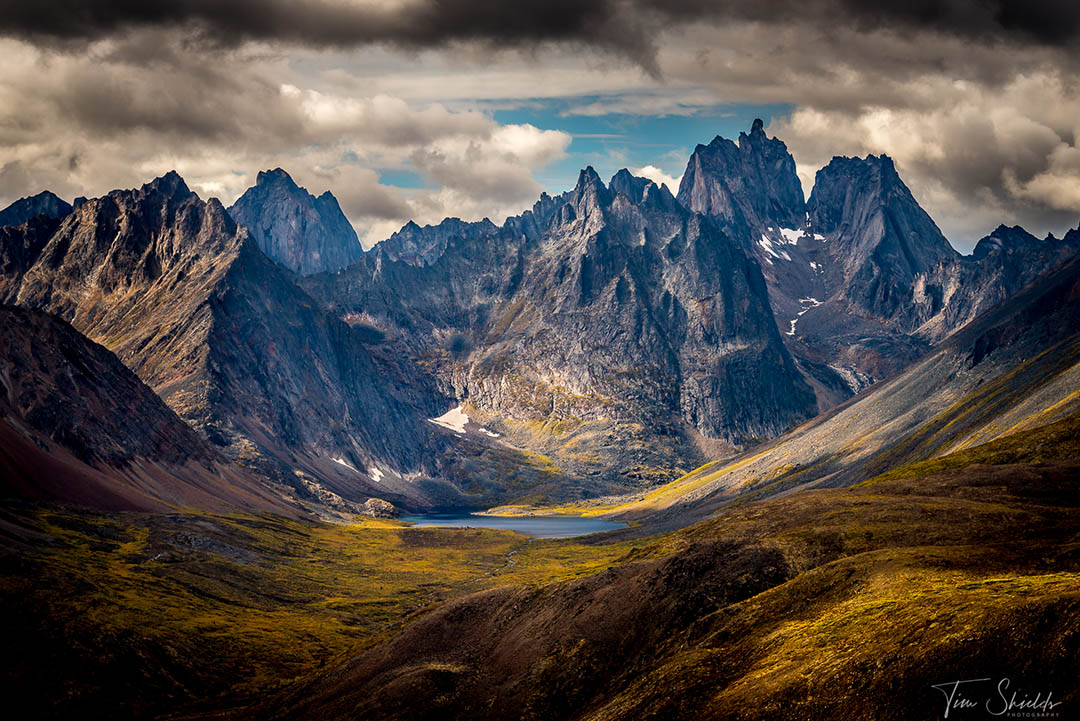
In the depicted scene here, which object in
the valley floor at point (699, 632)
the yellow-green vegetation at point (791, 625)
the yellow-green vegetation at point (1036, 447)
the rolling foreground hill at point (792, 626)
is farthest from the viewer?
the yellow-green vegetation at point (1036, 447)

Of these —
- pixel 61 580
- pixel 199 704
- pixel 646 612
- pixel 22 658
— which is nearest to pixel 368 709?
pixel 646 612

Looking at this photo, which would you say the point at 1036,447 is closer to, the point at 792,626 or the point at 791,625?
the point at 791,625

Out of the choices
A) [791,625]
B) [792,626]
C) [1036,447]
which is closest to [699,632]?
[791,625]

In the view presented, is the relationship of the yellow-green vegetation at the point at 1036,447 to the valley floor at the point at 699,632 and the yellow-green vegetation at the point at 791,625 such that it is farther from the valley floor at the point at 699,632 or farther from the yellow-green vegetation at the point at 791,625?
the yellow-green vegetation at the point at 791,625

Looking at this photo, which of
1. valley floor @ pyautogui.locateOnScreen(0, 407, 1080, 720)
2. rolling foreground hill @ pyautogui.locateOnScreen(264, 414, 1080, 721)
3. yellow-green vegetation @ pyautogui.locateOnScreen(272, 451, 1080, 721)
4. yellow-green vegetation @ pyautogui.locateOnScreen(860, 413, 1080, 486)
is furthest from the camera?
yellow-green vegetation @ pyautogui.locateOnScreen(860, 413, 1080, 486)

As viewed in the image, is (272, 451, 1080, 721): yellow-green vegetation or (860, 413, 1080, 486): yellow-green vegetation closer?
(272, 451, 1080, 721): yellow-green vegetation

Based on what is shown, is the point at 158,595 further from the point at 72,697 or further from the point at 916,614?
the point at 916,614

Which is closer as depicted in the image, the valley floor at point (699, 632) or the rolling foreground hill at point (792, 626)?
the rolling foreground hill at point (792, 626)

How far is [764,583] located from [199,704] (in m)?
90.3

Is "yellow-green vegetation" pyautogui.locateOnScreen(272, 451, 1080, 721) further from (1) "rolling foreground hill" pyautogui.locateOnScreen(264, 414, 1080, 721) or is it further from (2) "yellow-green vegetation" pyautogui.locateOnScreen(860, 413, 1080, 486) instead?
(2) "yellow-green vegetation" pyautogui.locateOnScreen(860, 413, 1080, 486)

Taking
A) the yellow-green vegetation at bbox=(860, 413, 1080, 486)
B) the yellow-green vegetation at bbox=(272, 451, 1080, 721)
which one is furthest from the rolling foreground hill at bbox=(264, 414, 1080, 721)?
the yellow-green vegetation at bbox=(860, 413, 1080, 486)

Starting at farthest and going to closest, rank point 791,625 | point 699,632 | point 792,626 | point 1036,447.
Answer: point 1036,447 → point 699,632 → point 791,625 → point 792,626

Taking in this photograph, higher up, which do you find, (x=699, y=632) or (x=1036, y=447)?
(x=1036, y=447)

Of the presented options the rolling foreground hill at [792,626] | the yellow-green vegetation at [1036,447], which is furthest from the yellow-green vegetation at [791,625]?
the yellow-green vegetation at [1036,447]
